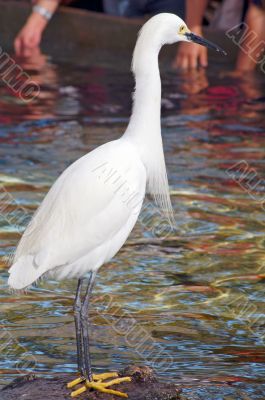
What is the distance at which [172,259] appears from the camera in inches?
A: 259

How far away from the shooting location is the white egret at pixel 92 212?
180 inches

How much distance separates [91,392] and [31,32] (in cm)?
861

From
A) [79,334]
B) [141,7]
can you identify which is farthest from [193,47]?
[79,334]

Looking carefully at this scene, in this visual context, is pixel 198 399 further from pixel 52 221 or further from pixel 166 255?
pixel 166 255

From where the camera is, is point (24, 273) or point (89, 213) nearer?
point (24, 273)

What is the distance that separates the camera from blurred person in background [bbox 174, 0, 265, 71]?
35.0 ft

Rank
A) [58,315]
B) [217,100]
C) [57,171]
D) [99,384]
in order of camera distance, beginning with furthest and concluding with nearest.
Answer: [217,100]
[57,171]
[58,315]
[99,384]

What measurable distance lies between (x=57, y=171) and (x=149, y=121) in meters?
3.60

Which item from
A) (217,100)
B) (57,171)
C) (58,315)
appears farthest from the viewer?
(217,100)

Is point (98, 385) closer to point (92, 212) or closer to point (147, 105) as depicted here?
point (92, 212)

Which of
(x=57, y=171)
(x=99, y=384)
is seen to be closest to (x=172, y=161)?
(x=57, y=171)

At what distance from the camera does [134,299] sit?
233 inches

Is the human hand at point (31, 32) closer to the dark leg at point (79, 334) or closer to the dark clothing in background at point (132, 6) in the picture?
the dark clothing in background at point (132, 6)

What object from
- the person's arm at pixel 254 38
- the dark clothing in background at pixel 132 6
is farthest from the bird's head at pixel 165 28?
the dark clothing in background at pixel 132 6
